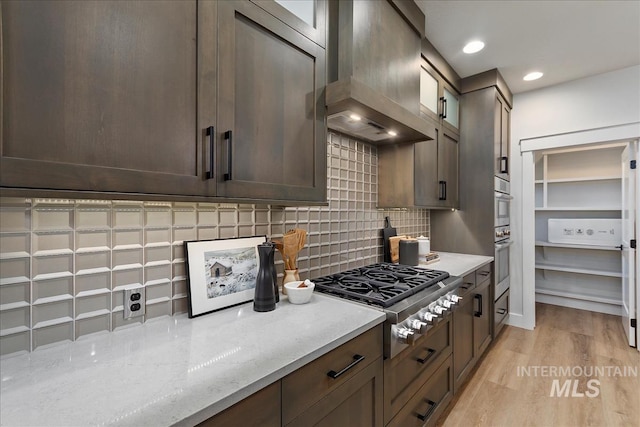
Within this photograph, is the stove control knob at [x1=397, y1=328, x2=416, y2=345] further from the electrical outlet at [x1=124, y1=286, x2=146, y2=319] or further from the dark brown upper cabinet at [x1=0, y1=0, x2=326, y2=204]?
the electrical outlet at [x1=124, y1=286, x2=146, y2=319]

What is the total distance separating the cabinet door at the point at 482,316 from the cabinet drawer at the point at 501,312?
200 millimetres

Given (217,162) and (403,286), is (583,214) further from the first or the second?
(217,162)

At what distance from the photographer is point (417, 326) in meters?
1.34

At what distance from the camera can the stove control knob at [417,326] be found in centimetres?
132

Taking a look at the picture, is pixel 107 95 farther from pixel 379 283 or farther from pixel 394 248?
pixel 394 248

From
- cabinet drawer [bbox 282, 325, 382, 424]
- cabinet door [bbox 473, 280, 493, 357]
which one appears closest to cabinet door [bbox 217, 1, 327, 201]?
cabinet drawer [bbox 282, 325, 382, 424]

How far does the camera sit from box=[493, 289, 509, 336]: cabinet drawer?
2801 millimetres

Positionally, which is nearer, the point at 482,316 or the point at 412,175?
the point at 412,175

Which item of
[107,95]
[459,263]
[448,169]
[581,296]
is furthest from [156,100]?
[581,296]

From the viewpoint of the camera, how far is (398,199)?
2.19m

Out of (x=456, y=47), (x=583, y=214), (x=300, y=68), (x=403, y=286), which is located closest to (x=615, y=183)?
(x=583, y=214)

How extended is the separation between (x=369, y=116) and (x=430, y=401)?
1594mm

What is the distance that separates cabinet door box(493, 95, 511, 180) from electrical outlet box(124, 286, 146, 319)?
3003 mm

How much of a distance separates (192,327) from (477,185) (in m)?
2.74
